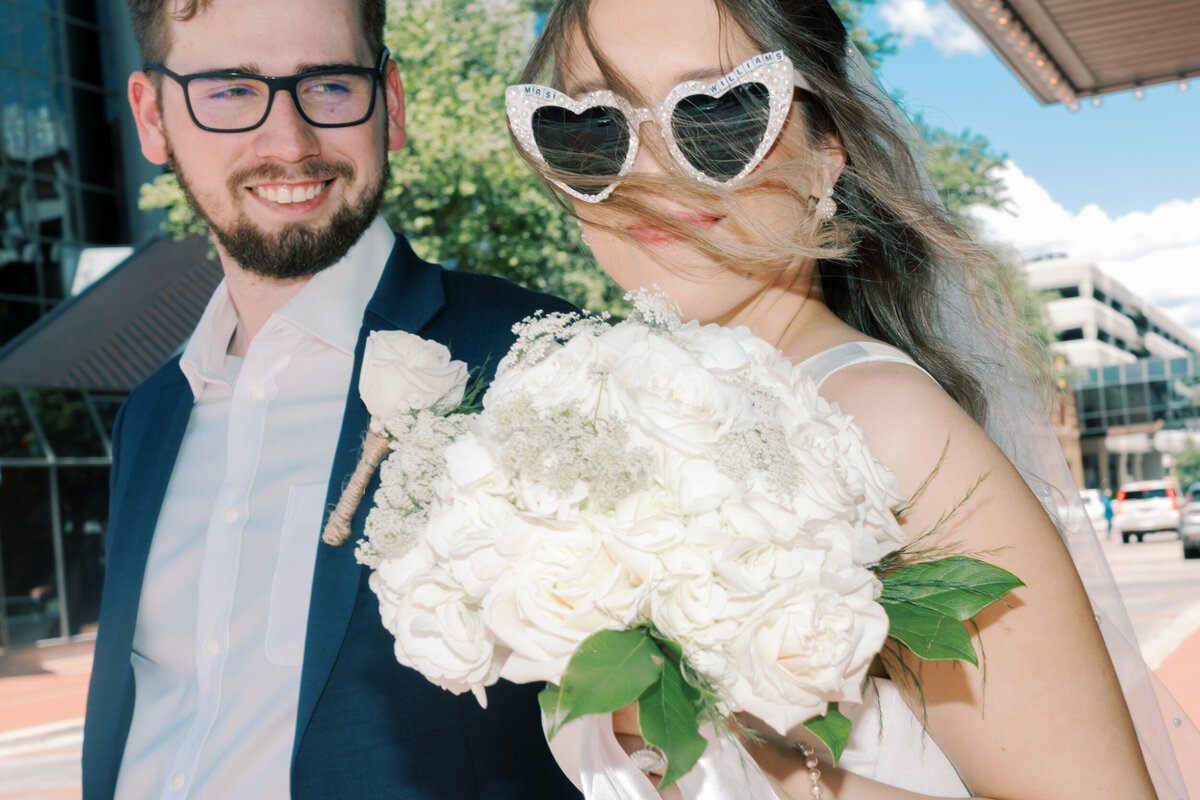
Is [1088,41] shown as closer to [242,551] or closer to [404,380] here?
[242,551]

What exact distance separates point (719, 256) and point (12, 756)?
10376 mm

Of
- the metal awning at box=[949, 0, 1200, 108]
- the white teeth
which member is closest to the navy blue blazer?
the white teeth

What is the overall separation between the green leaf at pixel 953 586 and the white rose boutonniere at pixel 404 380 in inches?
25.4

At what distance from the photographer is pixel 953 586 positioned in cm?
129

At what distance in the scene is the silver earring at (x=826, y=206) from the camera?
190cm

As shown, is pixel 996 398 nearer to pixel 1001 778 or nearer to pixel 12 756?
pixel 1001 778

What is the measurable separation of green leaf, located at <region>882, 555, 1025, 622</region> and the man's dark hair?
2.00 metres

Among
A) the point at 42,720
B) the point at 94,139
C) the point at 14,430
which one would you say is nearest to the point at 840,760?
the point at 42,720

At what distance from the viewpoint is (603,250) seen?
76.5 inches

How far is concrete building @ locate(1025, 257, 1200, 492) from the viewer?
205ft

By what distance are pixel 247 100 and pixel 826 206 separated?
4.79 ft

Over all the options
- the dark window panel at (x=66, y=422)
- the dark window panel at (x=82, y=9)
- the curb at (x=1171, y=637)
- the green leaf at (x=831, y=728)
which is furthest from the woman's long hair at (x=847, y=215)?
the dark window panel at (x=82, y=9)

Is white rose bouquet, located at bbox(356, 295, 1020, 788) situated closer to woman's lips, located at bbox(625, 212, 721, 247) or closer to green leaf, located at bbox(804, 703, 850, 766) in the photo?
green leaf, located at bbox(804, 703, 850, 766)

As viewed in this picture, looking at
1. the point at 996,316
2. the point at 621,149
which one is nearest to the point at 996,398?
the point at 996,316
